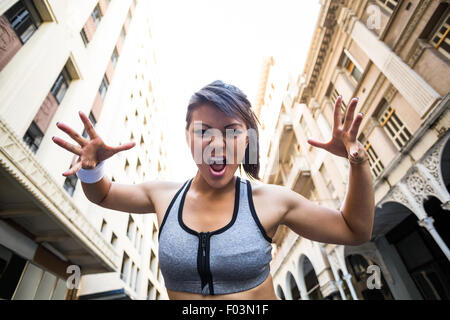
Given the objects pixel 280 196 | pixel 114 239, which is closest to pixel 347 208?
pixel 280 196

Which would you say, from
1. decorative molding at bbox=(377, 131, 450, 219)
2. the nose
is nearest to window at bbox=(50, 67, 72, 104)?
the nose

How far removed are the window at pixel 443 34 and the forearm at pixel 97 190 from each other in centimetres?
1106

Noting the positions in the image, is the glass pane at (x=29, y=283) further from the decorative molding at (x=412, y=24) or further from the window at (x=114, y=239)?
the decorative molding at (x=412, y=24)

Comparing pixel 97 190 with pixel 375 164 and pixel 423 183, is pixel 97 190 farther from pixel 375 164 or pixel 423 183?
pixel 375 164

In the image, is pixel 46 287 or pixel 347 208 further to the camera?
pixel 46 287

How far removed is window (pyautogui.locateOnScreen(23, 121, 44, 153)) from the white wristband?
31.1 feet

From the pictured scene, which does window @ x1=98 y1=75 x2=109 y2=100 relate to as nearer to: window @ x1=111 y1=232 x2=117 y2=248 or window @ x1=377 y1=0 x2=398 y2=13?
window @ x1=111 y1=232 x2=117 y2=248

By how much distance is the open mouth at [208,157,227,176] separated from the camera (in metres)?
1.53

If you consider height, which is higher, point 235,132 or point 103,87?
point 103,87

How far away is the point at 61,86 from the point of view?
11.2 metres

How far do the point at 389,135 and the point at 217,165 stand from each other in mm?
11685

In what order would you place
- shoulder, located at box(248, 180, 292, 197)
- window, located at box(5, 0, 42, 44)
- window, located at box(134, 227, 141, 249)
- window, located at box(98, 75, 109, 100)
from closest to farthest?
shoulder, located at box(248, 180, 292, 197) < window, located at box(5, 0, 42, 44) < window, located at box(98, 75, 109, 100) < window, located at box(134, 227, 141, 249)

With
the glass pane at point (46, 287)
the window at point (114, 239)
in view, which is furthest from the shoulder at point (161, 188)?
the window at point (114, 239)
